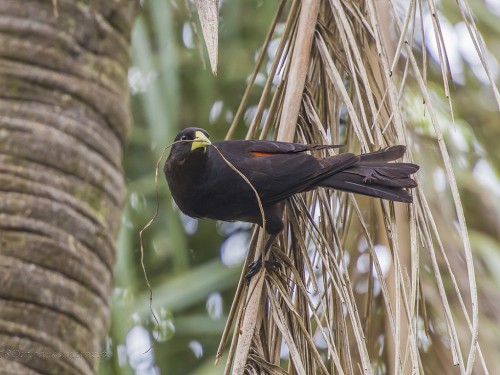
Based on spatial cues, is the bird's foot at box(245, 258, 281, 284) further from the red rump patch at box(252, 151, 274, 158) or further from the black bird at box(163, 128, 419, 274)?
the red rump patch at box(252, 151, 274, 158)

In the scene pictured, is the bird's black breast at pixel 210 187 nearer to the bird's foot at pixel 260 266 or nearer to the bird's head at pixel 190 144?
the bird's head at pixel 190 144

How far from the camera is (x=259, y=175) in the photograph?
97.1 inches

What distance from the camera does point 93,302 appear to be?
2.09 metres

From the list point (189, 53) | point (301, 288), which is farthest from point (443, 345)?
point (189, 53)

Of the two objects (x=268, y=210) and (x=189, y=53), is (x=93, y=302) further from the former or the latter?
(x=189, y=53)

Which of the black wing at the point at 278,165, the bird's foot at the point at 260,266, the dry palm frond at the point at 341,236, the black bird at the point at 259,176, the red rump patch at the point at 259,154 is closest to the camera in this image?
the dry palm frond at the point at 341,236

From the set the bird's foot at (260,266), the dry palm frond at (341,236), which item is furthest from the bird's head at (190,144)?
the bird's foot at (260,266)

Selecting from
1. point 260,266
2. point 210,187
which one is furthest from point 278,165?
point 260,266

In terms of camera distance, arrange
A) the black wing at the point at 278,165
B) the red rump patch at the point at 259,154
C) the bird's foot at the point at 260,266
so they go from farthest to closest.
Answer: the red rump patch at the point at 259,154 → the black wing at the point at 278,165 → the bird's foot at the point at 260,266

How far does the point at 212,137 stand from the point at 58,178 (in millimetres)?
2290

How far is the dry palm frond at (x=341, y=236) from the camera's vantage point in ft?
4.59

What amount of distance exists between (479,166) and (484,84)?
460 mm

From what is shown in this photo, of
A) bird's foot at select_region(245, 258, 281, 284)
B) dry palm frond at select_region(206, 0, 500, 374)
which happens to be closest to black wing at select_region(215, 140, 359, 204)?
dry palm frond at select_region(206, 0, 500, 374)

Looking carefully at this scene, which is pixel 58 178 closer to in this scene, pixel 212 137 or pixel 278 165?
pixel 278 165
